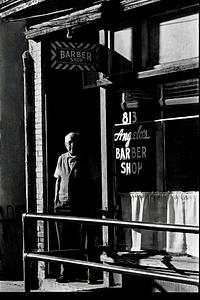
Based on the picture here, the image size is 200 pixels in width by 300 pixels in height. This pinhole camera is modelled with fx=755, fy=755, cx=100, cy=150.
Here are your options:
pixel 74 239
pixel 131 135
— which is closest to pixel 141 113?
pixel 131 135

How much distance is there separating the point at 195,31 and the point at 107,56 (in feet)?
4.66

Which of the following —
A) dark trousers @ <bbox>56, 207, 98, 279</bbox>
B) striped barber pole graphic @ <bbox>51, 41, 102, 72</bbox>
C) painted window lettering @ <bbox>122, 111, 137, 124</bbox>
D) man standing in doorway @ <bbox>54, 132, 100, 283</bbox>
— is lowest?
dark trousers @ <bbox>56, 207, 98, 279</bbox>

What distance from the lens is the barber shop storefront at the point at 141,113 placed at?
8.36 meters

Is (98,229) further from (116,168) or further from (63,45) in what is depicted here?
(63,45)

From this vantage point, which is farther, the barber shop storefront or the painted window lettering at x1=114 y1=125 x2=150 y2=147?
the painted window lettering at x1=114 y1=125 x2=150 y2=147

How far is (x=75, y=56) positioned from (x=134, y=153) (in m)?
1.38

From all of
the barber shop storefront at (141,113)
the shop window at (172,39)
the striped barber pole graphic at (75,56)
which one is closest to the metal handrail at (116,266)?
the barber shop storefront at (141,113)

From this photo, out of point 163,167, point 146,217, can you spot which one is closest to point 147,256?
point 146,217

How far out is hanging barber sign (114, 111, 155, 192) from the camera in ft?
28.8

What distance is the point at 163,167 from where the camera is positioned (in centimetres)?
862

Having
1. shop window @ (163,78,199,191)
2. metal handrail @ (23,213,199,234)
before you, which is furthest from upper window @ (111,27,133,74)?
metal handrail @ (23,213,199,234)

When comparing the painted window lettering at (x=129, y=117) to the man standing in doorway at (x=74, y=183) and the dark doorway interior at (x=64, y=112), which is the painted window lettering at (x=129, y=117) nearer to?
the man standing in doorway at (x=74, y=183)

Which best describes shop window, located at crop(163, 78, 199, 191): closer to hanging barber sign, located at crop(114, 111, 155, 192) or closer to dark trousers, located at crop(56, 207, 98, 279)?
hanging barber sign, located at crop(114, 111, 155, 192)

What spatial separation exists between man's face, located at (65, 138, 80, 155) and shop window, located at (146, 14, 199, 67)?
1.51 metres
